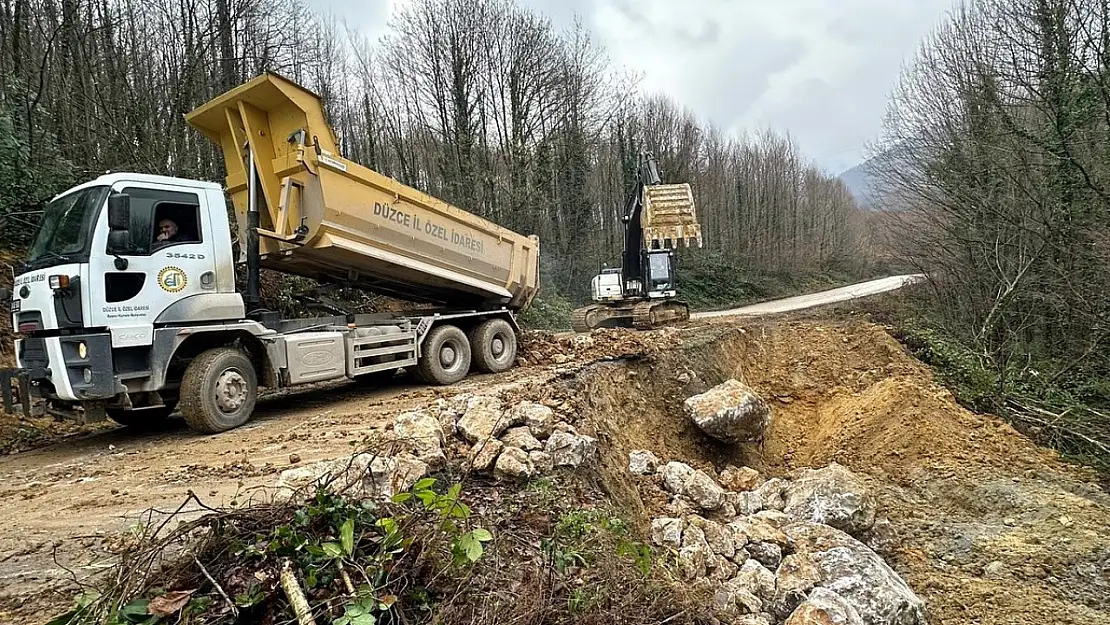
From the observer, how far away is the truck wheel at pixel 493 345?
9219 millimetres

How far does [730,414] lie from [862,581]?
3441 mm

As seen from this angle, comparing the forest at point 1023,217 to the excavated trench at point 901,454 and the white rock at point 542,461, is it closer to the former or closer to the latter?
the excavated trench at point 901,454

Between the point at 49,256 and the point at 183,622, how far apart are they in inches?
201

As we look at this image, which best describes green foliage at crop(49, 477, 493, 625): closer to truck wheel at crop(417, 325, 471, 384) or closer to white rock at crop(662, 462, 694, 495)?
white rock at crop(662, 462, 694, 495)

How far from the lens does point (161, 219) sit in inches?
227

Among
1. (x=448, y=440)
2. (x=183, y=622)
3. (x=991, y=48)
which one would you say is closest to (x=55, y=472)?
(x=448, y=440)

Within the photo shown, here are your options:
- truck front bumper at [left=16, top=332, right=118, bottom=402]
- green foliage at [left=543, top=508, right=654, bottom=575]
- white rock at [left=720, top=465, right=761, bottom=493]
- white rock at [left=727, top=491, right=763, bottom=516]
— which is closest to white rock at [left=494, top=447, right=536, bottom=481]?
green foliage at [left=543, top=508, right=654, bottom=575]

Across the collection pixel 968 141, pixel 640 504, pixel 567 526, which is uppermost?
pixel 968 141

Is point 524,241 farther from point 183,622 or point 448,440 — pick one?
point 183,622

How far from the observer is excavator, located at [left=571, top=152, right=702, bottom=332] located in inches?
514

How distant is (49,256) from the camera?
5.46m

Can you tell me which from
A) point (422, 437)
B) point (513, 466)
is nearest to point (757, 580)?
point (513, 466)

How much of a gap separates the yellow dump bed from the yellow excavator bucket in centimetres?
575

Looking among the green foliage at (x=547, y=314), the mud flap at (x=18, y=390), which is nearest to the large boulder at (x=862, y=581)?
the mud flap at (x=18, y=390)
